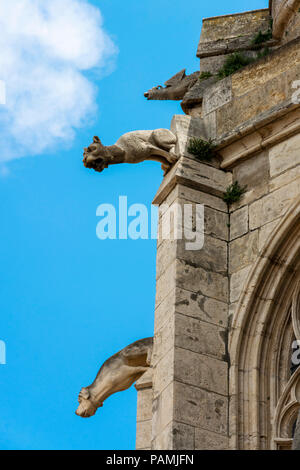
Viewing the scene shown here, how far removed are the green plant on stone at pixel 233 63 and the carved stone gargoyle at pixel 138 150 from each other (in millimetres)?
1025

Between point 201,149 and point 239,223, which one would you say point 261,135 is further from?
point 239,223

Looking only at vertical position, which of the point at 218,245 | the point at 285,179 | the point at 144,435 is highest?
the point at 285,179

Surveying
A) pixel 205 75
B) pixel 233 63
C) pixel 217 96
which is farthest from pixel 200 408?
pixel 205 75

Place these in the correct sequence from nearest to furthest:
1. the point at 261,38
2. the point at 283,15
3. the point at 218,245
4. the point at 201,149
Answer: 1. the point at 218,245
2. the point at 201,149
3. the point at 283,15
4. the point at 261,38

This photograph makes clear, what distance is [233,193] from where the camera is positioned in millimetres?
10531

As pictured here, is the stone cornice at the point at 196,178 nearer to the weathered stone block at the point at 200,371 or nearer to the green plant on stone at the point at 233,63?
the green plant on stone at the point at 233,63

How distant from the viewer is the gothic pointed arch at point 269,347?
941 cm

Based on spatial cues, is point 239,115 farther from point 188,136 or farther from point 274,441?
point 274,441

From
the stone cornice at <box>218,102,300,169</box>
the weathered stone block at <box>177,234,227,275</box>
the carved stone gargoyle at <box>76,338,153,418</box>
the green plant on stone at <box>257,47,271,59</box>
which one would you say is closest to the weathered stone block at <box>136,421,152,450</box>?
the carved stone gargoyle at <box>76,338,153,418</box>

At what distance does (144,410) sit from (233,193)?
199cm

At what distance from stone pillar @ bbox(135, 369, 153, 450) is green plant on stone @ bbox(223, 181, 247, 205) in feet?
5.14
